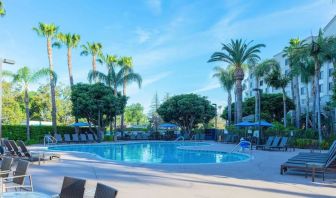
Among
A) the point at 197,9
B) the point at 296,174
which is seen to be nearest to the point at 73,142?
the point at 197,9

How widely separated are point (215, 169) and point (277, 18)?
20929 mm

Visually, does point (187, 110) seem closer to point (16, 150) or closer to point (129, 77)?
point (129, 77)

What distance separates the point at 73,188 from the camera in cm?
428

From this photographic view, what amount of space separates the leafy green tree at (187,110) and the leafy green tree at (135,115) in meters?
51.8

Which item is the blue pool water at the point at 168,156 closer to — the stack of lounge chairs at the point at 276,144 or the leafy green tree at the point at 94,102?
the stack of lounge chairs at the point at 276,144

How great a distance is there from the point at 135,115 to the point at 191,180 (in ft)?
283

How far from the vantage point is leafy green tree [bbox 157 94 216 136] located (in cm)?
3831

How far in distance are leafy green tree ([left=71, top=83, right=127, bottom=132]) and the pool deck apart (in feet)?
63.0

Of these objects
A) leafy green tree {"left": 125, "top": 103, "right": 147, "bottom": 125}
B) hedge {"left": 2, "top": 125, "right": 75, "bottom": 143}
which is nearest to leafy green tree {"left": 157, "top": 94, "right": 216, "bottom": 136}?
hedge {"left": 2, "top": 125, "right": 75, "bottom": 143}

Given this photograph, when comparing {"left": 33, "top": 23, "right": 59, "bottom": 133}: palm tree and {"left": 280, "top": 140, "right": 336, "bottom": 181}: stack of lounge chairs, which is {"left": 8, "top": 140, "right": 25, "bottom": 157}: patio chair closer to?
{"left": 280, "top": 140, "right": 336, "bottom": 181}: stack of lounge chairs

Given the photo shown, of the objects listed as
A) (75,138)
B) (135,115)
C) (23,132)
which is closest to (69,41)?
(23,132)

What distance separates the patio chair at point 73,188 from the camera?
417 cm

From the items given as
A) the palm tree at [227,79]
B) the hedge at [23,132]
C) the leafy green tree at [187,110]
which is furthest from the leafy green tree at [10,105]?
the palm tree at [227,79]

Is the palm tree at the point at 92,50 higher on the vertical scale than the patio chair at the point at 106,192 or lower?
higher
